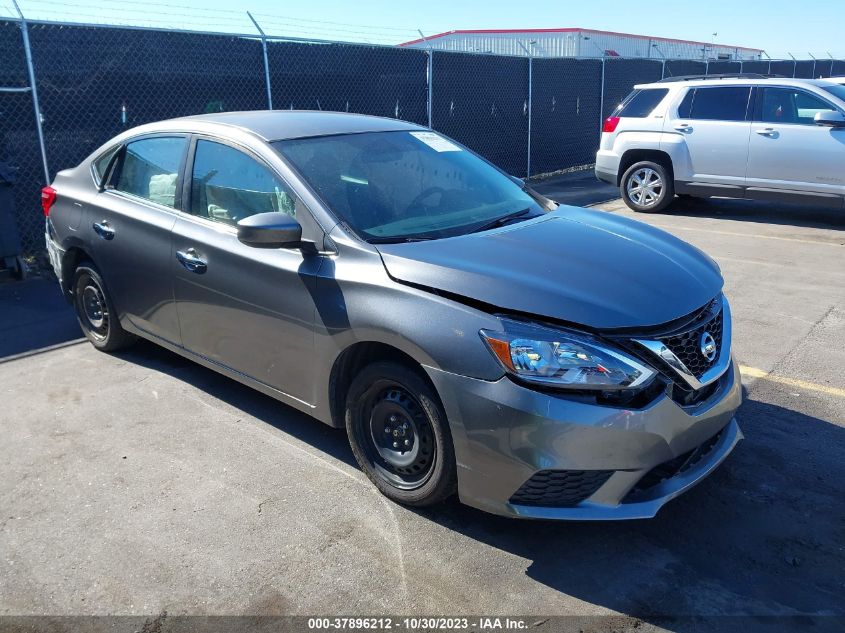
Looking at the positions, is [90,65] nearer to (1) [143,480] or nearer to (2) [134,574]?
(1) [143,480]

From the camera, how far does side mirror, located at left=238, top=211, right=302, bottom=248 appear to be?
3.51 meters

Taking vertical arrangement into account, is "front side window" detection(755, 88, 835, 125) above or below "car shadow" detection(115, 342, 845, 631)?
above

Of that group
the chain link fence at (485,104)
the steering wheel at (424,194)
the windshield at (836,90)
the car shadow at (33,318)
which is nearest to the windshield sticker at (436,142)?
the steering wheel at (424,194)

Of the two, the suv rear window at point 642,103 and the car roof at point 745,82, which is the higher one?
the car roof at point 745,82

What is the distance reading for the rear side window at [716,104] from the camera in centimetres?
1034

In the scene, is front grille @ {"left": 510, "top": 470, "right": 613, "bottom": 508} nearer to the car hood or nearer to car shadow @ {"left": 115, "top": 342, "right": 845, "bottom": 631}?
car shadow @ {"left": 115, "top": 342, "right": 845, "bottom": 631}

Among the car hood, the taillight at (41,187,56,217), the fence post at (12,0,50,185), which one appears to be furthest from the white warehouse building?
the car hood

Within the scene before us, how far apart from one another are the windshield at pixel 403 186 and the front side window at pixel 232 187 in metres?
0.16

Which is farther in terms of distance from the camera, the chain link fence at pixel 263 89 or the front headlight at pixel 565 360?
the chain link fence at pixel 263 89

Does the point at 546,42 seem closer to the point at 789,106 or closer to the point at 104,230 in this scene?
the point at 789,106

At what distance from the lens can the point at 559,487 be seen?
298cm

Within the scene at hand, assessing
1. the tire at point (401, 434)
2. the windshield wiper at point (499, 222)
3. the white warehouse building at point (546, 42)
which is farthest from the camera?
the white warehouse building at point (546, 42)

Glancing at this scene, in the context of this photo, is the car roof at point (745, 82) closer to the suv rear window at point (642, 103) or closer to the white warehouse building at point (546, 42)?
the suv rear window at point (642, 103)

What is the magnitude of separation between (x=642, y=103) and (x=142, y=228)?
865 centimetres
